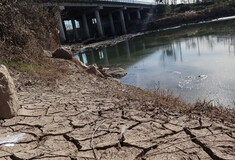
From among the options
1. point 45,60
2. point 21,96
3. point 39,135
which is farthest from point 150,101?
point 45,60

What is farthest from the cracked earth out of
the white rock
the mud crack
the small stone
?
the small stone

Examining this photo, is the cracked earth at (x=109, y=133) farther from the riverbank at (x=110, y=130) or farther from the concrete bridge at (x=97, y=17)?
the concrete bridge at (x=97, y=17)

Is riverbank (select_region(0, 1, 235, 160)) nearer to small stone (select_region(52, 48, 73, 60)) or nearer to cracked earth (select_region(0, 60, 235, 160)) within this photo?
cracked earth (select_region(0, 60, 235, 160))

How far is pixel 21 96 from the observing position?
4289 millimetres

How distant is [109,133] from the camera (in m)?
2.77

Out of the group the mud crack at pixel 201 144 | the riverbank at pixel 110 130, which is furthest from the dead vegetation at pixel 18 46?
the mud crack at pixel 201 144

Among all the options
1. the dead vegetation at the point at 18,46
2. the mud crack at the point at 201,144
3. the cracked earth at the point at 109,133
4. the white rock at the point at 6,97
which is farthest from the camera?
the dead vegetation at the point at 18,46

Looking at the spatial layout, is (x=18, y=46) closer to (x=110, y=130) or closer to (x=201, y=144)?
(x=110, y=130)

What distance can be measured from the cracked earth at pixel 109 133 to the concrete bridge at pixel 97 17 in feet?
73.8

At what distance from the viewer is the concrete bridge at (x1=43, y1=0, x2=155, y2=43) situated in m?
30.8

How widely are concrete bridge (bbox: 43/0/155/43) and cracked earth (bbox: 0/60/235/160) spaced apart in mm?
22504

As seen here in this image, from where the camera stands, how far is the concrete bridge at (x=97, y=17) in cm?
3077

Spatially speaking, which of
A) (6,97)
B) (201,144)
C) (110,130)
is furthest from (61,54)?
(201,144)

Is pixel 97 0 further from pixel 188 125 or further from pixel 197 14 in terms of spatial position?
pixel 188 125
